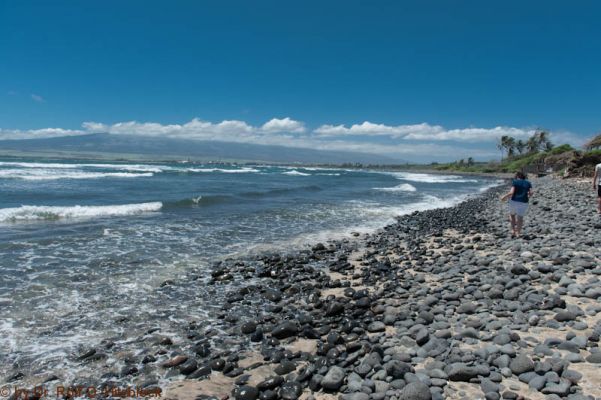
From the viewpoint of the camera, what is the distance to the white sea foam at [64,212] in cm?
1580

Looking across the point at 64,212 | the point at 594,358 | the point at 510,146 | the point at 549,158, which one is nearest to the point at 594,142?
the point at 549,158

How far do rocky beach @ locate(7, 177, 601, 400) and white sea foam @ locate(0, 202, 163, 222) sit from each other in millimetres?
11401

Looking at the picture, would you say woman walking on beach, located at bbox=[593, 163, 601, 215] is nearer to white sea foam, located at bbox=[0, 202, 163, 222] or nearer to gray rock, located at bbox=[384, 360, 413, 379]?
gray rock, located at bbox=[384, 360, 413, 379]

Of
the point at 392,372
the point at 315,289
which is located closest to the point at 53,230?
the point at 315,289

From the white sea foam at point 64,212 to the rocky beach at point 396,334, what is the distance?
37.4 feet

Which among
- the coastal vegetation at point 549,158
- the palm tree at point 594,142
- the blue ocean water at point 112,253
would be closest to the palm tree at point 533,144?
the coastal vegetation at point 549,158

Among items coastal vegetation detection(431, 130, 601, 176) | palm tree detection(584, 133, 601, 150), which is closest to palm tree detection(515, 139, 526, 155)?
coastal vegetation detection(431, 130, 601, 176)

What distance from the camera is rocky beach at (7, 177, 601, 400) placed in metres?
3.84

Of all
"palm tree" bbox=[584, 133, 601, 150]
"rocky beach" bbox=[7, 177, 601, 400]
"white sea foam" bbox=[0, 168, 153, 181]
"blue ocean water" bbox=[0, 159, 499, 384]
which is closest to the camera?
"rocky beach" bbox=[7, 177, 601, 400]

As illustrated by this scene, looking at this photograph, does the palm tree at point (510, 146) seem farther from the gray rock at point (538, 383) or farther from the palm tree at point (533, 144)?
the gray rock at point (538, 383)

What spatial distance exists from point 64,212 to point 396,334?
1734cm

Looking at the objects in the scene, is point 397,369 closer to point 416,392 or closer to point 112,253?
point 416,392

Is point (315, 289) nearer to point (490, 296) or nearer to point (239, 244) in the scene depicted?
point (490, 296)

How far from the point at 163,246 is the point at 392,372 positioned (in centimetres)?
948
